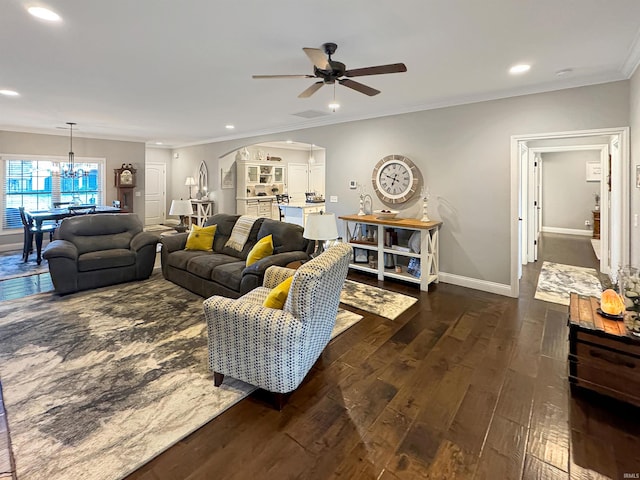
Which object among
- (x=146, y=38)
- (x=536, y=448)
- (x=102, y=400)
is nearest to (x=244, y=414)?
(x=102, y=400)

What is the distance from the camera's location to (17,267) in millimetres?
5711

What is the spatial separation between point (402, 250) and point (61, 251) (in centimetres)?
463

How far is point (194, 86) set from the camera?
414 cm

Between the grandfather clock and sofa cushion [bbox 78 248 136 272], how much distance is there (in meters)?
4.07

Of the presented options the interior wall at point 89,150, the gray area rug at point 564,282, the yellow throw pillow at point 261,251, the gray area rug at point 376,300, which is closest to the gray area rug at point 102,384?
the gray area rug at point 376,300

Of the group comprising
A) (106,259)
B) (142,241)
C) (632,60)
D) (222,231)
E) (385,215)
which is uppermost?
(632,60)

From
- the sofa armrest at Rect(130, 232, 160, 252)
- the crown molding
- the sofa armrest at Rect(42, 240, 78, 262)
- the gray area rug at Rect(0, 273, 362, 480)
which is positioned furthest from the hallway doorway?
the sofa armrest at Rect(42, 240, 78, 262)

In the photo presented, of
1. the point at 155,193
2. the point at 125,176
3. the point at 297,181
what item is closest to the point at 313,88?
the point at 125,176

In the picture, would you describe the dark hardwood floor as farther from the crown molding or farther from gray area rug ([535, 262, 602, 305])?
the crown molding

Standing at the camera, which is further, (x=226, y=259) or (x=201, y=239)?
(x=201, y=239)

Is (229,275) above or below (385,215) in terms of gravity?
below

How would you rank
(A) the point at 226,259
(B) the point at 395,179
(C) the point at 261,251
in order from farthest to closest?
(B) the point at 395,179
(A) the point at 226,259
(C) the point at 261,251

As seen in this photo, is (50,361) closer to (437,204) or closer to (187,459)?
(187,459)

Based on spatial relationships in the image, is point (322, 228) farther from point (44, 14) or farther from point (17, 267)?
point (17, 267)
